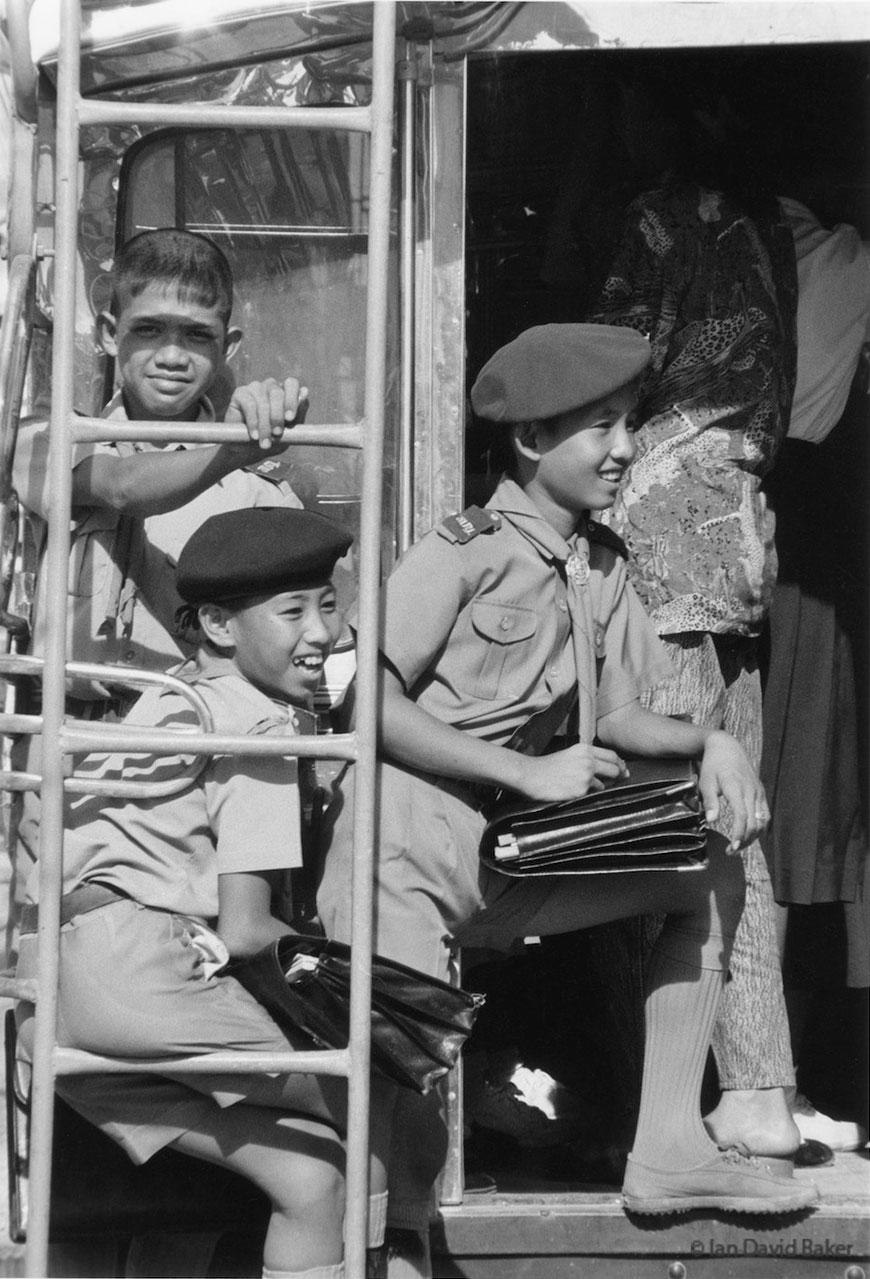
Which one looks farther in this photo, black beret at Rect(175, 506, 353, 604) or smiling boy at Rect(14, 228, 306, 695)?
smiling boy at Rect(14, 228, 306, 695)

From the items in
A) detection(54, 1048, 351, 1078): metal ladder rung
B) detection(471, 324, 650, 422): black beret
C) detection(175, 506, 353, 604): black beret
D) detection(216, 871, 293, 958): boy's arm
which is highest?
detection(471, 324, 650, 422): black beret

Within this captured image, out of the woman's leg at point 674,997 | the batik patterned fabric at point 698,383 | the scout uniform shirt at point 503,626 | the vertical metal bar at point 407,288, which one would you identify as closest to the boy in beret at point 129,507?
the vertical metal bar at point 407,288

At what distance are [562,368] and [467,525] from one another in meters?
0.31

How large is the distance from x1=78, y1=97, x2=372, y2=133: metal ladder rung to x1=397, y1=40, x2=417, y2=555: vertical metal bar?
461 mm

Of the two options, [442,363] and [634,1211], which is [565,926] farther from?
[442,363]

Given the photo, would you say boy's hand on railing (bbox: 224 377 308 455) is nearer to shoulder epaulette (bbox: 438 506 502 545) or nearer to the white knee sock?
shoulder epaulette (bbox: 438 506 502 545)

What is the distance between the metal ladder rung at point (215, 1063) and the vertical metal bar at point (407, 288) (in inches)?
36.7

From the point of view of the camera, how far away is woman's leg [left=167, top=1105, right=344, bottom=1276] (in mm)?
2486

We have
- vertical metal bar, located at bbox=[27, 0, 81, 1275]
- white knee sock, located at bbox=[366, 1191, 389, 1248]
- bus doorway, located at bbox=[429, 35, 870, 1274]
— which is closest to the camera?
vertical metal bar, located at bbox=[27, 0, 81, 1275]

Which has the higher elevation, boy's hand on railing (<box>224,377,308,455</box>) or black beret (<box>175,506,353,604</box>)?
boy's hand on railing (<box>224,377,308,455</box>)

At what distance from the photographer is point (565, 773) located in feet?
8.70

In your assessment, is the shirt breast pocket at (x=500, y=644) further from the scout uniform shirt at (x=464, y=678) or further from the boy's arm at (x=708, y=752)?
the boy's arm at (x=708, y=752)

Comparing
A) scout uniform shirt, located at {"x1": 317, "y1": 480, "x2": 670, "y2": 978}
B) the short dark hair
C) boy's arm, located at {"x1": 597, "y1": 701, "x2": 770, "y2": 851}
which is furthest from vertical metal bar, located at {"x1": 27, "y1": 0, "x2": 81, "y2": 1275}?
boy's arm, located at {"x1": 597, "y1": 701, "x2": 770, "y2": 851}

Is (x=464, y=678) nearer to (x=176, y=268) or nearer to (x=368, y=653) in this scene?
(x=368, y=653)
